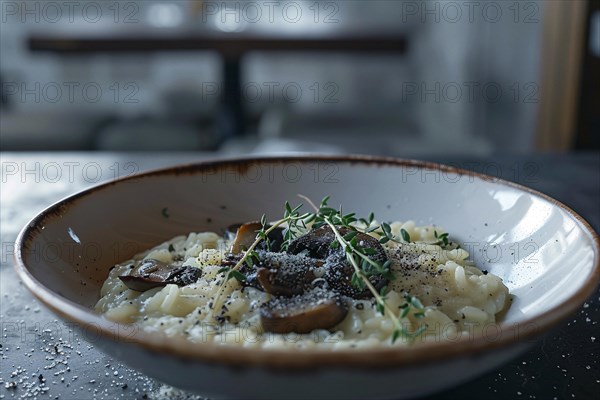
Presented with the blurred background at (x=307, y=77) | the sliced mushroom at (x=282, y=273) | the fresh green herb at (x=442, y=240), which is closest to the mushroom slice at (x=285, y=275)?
the sliced mushroom at (x=282, y=273)

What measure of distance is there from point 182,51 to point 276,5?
209 centimetres

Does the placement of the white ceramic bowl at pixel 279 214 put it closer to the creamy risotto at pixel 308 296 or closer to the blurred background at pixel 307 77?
the creamy risotto at pixel 308 296

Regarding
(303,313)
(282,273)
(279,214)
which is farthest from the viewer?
(279,214)

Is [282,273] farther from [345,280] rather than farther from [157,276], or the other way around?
[157,276]

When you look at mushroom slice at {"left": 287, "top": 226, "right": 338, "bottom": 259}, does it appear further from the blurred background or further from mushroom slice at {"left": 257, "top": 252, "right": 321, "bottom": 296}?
the blurred background

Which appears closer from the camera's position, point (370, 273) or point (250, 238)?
point (370, 273)

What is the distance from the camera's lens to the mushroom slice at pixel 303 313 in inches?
38.0

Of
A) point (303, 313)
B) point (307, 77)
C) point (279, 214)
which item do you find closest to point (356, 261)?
point (303, 313)

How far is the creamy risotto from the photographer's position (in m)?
0.97

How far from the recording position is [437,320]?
1025 mm

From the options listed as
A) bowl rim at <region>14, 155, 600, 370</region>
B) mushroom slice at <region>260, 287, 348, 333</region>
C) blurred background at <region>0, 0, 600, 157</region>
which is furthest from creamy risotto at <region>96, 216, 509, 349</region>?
blurred background at <region>0, 0, 600, 157</region>

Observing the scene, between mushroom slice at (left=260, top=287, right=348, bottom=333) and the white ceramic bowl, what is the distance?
162 mm

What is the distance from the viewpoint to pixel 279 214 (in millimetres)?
1580

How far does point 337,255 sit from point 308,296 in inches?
4.7
